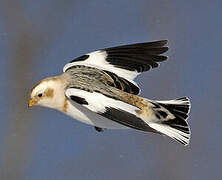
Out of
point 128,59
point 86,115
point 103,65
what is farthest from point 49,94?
point 128,59

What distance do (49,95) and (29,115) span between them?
4.84 ft

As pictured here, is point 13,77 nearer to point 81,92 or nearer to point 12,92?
point 12,92

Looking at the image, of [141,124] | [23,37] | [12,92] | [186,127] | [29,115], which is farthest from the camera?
[23,37]

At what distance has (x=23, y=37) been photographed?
6.50 meters

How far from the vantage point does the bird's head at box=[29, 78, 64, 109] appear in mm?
4062

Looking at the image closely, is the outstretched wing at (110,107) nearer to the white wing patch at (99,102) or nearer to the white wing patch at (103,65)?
the white wing patch at (99,102)

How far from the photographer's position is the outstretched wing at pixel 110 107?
3.80 m

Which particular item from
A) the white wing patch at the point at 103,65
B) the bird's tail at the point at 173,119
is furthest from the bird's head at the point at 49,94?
the bird's tail at the point at 173,119

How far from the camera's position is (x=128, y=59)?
182 inches

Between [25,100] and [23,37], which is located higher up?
[23,37]

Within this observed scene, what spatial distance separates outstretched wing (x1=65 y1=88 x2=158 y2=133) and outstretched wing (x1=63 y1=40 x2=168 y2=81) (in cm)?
57

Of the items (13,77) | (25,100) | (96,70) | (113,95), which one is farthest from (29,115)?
(113,95)

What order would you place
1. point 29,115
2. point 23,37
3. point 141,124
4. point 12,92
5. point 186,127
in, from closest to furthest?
point 141,124, point 186,127, point 29,115, point 12,92, point 23,37

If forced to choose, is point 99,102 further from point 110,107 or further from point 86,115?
point 86,115
